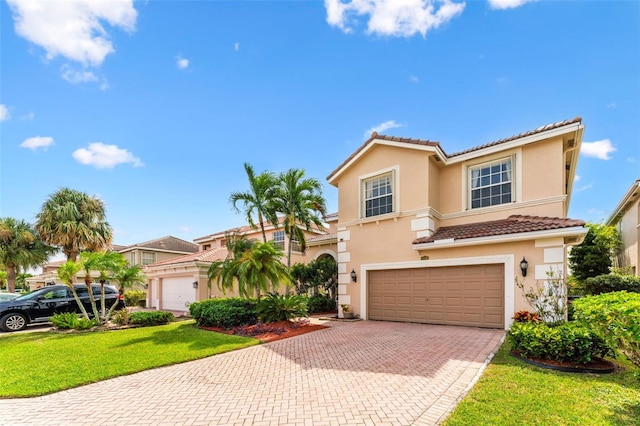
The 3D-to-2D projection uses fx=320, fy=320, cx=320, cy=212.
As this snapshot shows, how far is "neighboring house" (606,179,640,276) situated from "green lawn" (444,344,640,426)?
14866 millimetres

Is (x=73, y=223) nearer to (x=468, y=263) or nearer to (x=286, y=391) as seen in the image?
(x=286, y=391)

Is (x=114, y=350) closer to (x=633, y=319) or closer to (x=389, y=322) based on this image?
(x=389, y=322)

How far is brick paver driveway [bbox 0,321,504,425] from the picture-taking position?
15.1 feet

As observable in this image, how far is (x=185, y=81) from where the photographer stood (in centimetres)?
1200

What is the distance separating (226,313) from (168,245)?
910 inches

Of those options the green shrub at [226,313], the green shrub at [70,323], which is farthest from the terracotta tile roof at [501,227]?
the green shrub at [70,323]

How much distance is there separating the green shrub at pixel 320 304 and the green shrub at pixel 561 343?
10.5 m

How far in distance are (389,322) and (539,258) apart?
19.1 feet

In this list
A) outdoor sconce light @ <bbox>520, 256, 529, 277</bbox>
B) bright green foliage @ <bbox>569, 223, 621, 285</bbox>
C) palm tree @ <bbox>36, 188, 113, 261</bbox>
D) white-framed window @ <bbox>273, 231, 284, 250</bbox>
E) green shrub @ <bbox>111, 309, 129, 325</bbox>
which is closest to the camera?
outdoor sconce light @ <bbox>520, 256, 529, 277</bbox>

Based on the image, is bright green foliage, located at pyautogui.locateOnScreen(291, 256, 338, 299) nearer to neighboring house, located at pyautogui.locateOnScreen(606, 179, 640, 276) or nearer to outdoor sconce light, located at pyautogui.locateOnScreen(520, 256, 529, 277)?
outdoor sconce light, located at pyautogui.locateOnScreen(520, 256, 529, 277)

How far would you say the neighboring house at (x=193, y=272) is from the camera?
61.9 ft

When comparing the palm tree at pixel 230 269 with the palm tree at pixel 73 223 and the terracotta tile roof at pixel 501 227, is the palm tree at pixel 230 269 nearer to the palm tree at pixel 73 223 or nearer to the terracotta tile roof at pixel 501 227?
the terracotta tile roof at pixel 501 227

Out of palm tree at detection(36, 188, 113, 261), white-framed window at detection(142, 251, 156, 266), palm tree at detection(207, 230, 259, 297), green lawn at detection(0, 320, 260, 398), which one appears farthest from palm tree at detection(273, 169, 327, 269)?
white-framed window at detection(142, 251, 156, 266)

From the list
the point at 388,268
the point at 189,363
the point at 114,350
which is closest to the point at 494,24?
the point at 388,268
